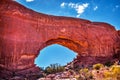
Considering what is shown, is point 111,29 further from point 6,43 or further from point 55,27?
Answer: point 6,43

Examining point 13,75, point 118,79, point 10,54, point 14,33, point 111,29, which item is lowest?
point 118,79

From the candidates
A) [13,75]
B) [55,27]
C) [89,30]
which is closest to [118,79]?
[13,75]

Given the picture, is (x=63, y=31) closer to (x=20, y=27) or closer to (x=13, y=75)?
(x=20, y=27)

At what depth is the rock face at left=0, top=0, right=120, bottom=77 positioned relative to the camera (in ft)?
65.7

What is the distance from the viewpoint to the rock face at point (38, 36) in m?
20.0

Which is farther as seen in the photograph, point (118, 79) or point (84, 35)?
point (84, 35)

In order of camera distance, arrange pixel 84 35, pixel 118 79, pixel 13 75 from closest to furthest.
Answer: pixel 118 79
pixel 13 75
pixel 84 35

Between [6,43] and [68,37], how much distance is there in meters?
7.08

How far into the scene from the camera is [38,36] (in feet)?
73.6

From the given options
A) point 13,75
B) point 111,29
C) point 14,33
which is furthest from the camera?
point 111,29

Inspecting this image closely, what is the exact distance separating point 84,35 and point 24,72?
888cm

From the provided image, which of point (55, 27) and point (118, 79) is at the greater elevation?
point (55, 27)

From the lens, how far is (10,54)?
65.4 feet

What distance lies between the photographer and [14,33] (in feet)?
67.7
